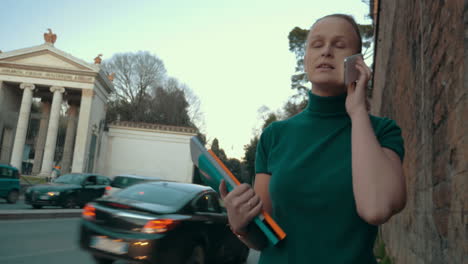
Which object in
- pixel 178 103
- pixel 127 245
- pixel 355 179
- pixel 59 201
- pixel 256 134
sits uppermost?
pixel 178 103

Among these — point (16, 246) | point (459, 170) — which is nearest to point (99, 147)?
point (16, 246)

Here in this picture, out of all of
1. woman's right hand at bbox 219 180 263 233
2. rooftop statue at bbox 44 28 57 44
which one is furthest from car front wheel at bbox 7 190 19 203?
rooftop statue at bbox 44 28 57 44

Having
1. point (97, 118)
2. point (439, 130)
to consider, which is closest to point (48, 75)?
point (97, 118)

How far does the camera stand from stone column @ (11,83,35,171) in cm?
3734

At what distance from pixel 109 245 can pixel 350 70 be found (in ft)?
16.8

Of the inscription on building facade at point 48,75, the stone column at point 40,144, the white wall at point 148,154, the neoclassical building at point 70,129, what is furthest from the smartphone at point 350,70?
the stone column at point 40,144

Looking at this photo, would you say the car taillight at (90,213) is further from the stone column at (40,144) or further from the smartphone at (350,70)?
the stone column at (40,144)

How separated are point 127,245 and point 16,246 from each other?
3.46m

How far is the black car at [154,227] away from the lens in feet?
17.4

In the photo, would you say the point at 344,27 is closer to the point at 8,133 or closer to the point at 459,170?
the point at 459,170

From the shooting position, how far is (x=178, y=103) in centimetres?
5809

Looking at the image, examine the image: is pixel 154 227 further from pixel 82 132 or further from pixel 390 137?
pixel 82 132

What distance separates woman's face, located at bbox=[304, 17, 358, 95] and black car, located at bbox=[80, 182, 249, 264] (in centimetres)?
446

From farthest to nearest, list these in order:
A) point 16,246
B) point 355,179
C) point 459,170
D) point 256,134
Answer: point 256,134 → point 16,246 → point 459,170 → point 355,179
